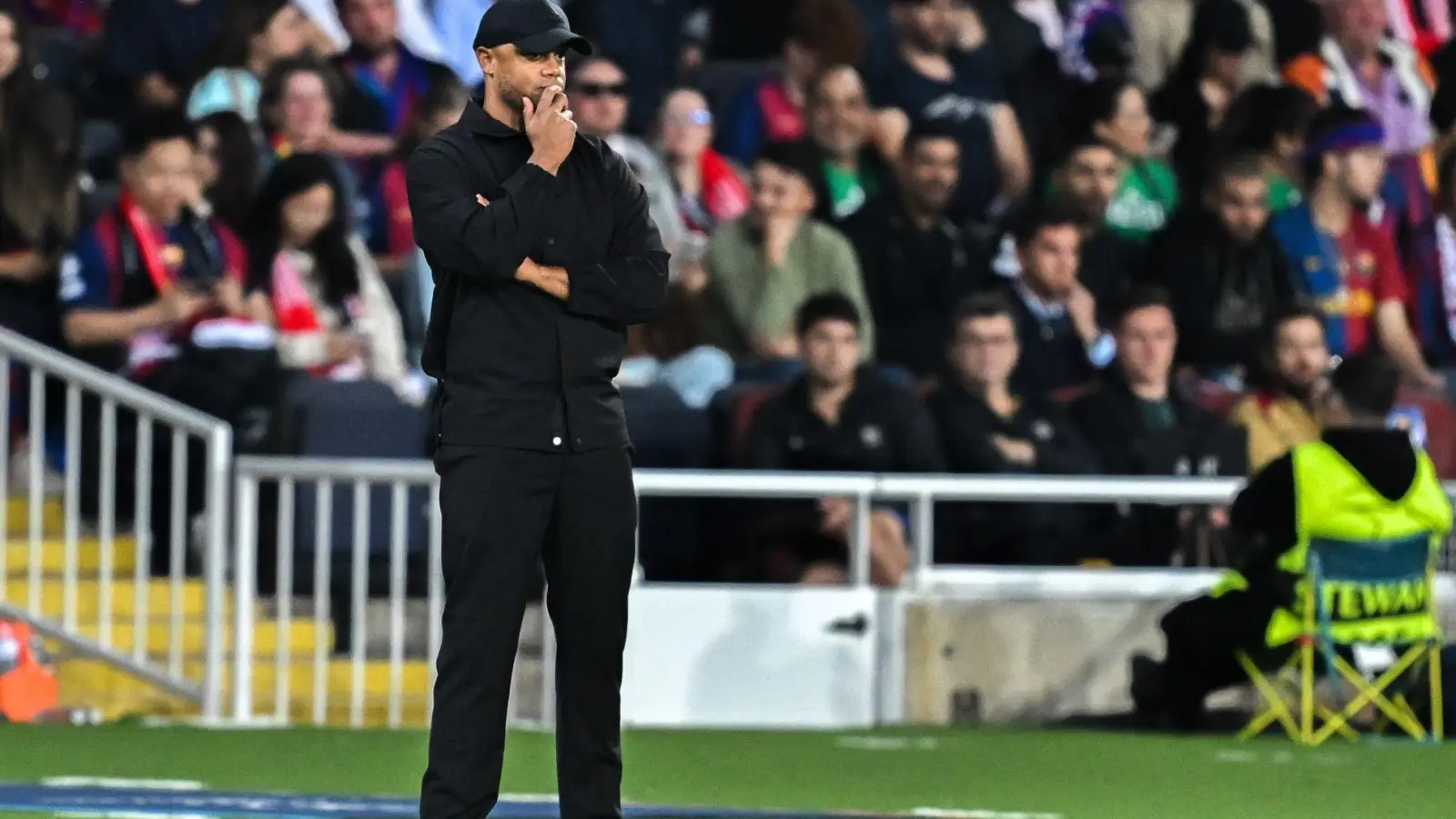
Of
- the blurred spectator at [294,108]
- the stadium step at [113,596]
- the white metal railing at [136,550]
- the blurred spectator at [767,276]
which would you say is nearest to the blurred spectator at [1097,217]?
the blurred spectator at [767,276]

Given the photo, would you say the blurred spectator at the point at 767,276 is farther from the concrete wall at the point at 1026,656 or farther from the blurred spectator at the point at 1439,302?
the blurred spectator at the point at 1439,302

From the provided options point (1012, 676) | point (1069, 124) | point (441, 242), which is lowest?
point (1012, 676)

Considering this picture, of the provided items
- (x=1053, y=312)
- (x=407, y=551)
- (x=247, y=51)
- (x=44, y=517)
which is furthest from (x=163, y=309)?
(x=1053, y=312)

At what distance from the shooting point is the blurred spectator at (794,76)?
13.6 metres

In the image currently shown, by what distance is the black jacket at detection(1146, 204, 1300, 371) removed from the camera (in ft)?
43.8

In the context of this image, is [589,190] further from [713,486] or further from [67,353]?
[67,353]

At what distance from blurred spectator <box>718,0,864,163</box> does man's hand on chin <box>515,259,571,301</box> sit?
7633 millimetres

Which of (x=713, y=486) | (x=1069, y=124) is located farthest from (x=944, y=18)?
(x=713, y=486)

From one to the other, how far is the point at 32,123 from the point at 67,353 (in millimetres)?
987

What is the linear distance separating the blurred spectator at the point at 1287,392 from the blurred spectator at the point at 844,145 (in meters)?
1.91

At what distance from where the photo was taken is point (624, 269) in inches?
241

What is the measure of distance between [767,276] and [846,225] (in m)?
0.64

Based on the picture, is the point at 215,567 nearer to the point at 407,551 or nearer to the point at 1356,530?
the point at 407,551

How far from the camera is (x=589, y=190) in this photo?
241 inches
